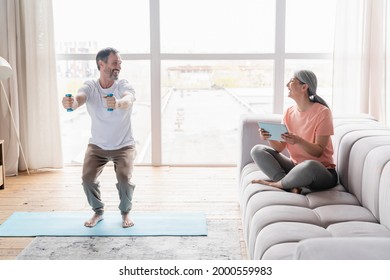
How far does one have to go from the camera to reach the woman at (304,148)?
280cm

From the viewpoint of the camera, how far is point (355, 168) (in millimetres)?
2770

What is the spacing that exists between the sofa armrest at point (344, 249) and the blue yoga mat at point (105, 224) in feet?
5.87

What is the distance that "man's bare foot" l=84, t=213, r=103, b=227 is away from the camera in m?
3.36

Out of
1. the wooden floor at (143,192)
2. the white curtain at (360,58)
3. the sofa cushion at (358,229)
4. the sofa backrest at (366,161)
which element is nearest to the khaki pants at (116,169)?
the wooden floor at (143,192)

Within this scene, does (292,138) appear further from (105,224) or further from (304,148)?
(105,224)

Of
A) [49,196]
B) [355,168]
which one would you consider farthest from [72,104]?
[355,168]

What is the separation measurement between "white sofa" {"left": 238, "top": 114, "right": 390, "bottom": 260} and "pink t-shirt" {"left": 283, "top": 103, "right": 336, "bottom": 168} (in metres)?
0.12

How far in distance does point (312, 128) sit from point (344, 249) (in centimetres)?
157

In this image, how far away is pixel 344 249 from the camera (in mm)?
1419

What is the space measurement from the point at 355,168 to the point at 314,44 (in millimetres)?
2454

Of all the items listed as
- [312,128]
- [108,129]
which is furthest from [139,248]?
[312,128]

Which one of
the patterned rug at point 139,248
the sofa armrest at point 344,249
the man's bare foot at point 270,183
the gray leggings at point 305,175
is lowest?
the patterned rug at point 139,248

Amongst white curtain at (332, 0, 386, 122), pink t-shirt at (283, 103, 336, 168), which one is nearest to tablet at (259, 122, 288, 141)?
pink t-shirt at (283, 103, 336, 168)

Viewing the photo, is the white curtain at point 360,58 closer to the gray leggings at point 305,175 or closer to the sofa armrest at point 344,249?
the gray leggings at point 305,175
